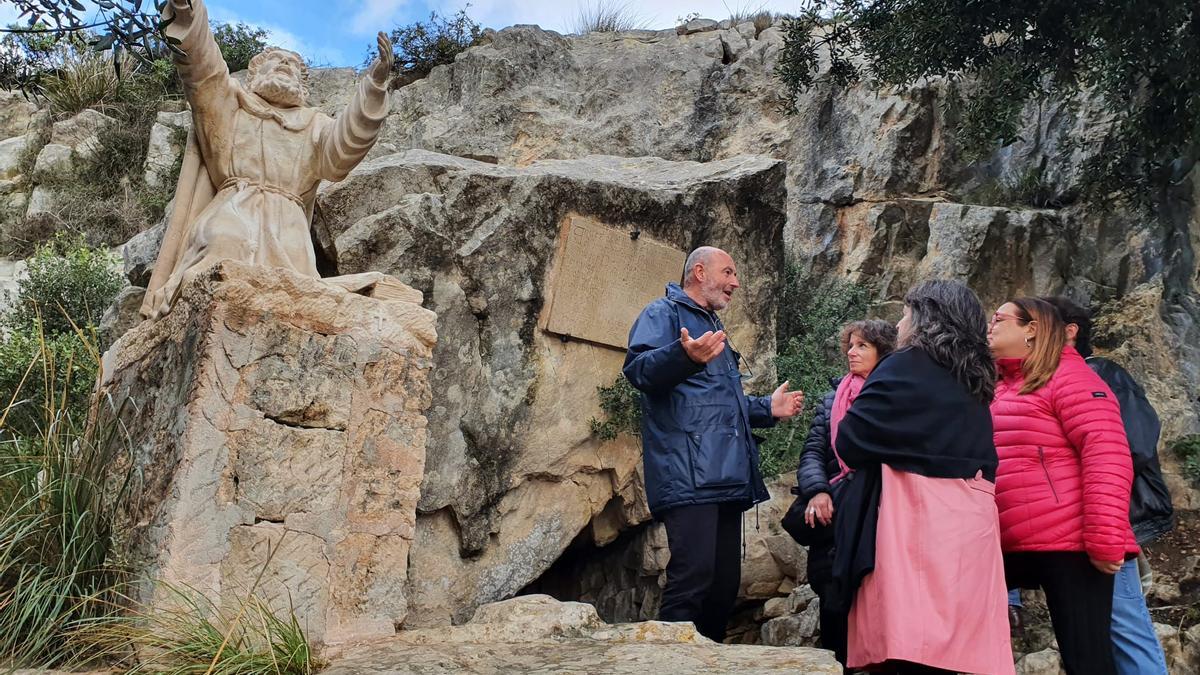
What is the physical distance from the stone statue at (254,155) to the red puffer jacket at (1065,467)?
10.0ft

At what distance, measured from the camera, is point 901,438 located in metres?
3.25

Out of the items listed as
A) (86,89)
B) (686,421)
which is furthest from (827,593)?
(86,89)

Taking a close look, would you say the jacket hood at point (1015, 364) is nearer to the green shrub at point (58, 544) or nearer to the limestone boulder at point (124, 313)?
the green shrub at point (58, 544)

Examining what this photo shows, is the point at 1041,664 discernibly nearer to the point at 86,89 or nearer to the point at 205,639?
the point at 205,639

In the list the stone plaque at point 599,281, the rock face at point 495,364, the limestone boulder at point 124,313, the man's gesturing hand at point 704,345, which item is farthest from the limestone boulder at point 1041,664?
the limestone boulder at point 124,313

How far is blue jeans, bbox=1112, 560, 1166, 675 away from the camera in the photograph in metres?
3.28

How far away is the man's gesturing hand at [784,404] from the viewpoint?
4.51m

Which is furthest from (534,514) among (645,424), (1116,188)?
(1116,188)

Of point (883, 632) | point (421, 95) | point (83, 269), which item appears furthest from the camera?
point (421, 95)

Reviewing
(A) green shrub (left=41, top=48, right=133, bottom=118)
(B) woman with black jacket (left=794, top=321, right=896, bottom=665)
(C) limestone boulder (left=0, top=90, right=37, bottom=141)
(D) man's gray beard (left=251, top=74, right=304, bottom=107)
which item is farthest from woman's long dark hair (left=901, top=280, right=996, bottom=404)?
(C) limestone boulder (left=0, top=90, right=37, bottom=141)

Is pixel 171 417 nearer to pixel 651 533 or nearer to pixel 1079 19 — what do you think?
pixel 651 533

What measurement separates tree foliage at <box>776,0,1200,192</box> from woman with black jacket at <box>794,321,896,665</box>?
9.20 ft

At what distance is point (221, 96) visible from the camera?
4797mm

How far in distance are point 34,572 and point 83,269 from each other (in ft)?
23.4
